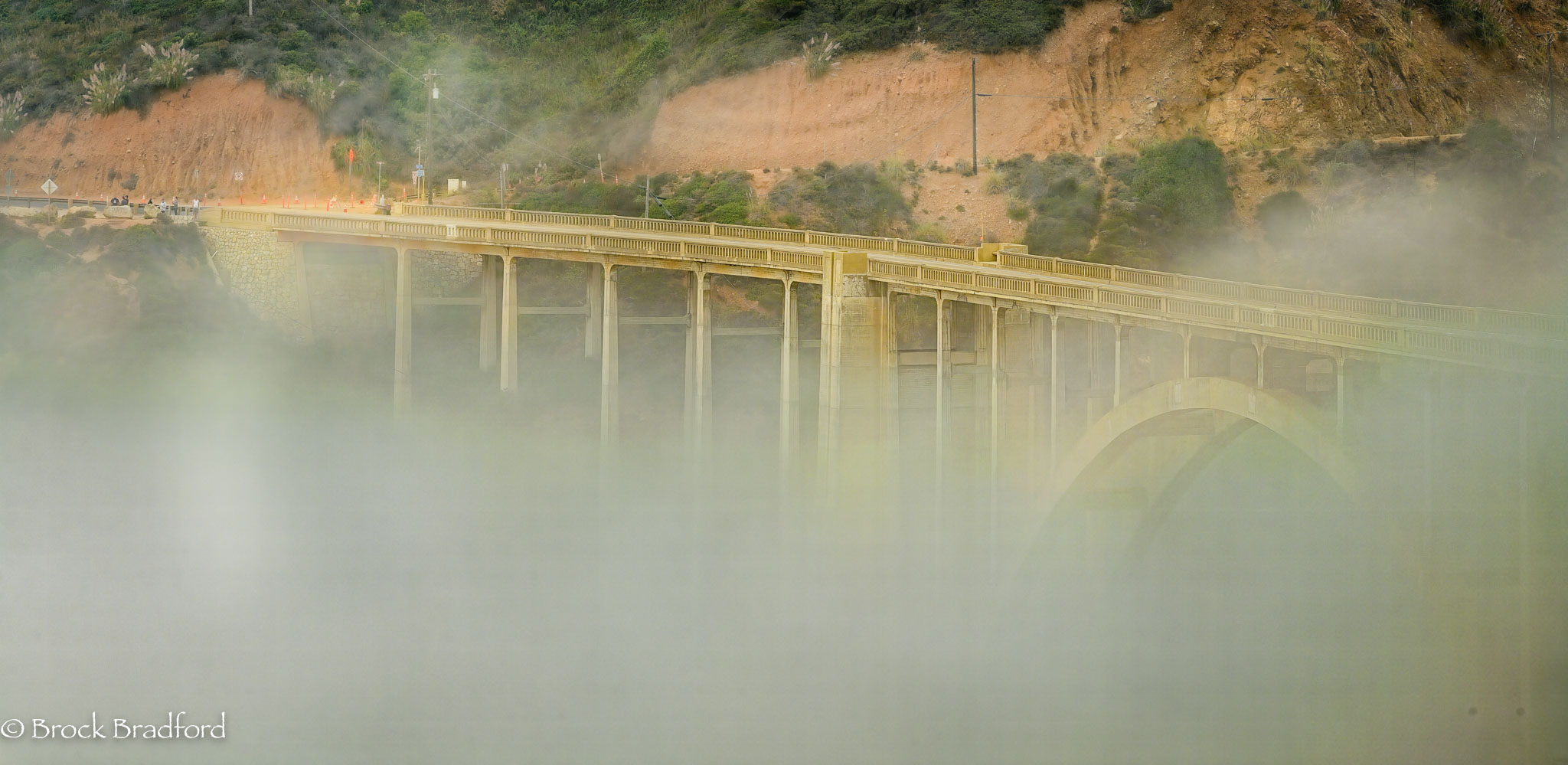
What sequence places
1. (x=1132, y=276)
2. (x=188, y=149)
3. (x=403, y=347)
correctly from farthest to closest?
(x=188, y=149), (x=403, y=347), (x=1132, y=276)

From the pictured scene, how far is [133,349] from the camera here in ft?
219

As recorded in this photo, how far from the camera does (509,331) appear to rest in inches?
2475

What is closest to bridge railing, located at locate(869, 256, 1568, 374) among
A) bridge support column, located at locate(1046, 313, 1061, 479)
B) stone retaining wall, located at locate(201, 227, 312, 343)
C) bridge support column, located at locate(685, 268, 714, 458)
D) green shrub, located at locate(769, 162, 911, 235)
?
bridge support column, located at locate(1046, 313, 1061, 479)

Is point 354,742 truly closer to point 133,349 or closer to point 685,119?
point 133,349

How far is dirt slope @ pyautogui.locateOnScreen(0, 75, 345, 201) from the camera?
86.8 meters

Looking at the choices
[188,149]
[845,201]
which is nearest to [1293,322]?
[845,201]

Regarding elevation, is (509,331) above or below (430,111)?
below

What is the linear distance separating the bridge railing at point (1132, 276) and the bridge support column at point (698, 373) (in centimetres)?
331

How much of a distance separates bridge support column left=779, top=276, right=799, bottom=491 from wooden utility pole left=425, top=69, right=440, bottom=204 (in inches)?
1069

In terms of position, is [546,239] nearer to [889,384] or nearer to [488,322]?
[488,322]

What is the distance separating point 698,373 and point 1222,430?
22556mm

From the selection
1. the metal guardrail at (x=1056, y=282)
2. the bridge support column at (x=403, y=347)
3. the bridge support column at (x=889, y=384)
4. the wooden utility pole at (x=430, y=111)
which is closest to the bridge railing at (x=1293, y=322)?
the metal guardrail at (x=1056, y=282)

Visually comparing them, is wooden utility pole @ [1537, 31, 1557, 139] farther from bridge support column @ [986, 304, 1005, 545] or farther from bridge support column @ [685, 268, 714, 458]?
bridge support column @ [986, 304, 1005, 545]

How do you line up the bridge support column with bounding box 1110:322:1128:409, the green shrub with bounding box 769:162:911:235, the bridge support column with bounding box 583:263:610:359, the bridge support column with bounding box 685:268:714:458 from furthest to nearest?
the green shrub with bounding box 769:162:911:235, the bridge support column with bounding box 583:263:610:359, the bridge support column with bounding box 685:268:714:458, the bridge support column with bounding box 1110:322:1128:409
